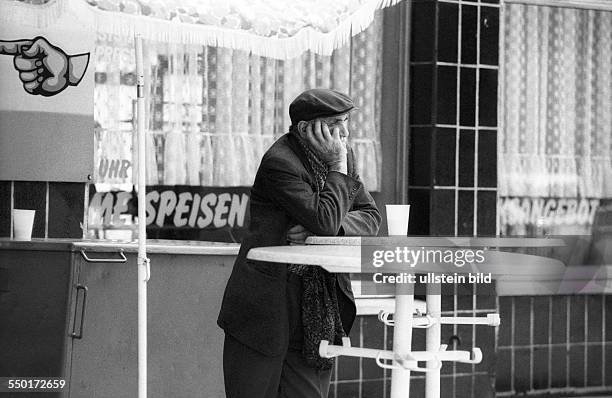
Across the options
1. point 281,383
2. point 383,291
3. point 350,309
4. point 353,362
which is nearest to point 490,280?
point 383,291

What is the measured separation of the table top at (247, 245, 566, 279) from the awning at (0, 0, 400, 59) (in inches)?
41.3

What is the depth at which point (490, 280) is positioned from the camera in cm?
365

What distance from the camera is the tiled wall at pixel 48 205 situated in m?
5.86

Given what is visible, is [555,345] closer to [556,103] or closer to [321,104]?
[556,103]

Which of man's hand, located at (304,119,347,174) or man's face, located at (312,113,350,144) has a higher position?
man's face, located at (312,113,350,144)

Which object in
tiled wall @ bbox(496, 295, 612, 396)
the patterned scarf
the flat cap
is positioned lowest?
tiled wall @ bbox(496, 295, 612, 396)

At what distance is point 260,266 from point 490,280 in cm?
88

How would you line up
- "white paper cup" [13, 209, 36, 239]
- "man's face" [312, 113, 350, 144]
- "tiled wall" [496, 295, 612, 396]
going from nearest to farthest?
1. "man's face" [312, 113, 350, 144]
2. "white paper cup" [13, 209, 36, 239]
3. "tiled wall" [496, 295, 612, 396]

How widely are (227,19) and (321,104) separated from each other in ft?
2.19

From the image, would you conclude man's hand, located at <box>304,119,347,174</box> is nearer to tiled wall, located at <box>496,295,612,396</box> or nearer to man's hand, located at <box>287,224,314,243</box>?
man's hand, located at <box>287,224,314,243</box>

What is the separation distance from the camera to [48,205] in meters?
5.96

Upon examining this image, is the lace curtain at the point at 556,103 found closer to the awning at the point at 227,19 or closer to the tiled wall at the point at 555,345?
the tiled wall at the point at 555,345

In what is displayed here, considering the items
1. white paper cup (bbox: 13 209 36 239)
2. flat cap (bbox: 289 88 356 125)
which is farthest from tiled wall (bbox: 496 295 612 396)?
flat cap (bbox: 289 88 356 125)

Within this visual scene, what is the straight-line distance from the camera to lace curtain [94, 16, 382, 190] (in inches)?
251
